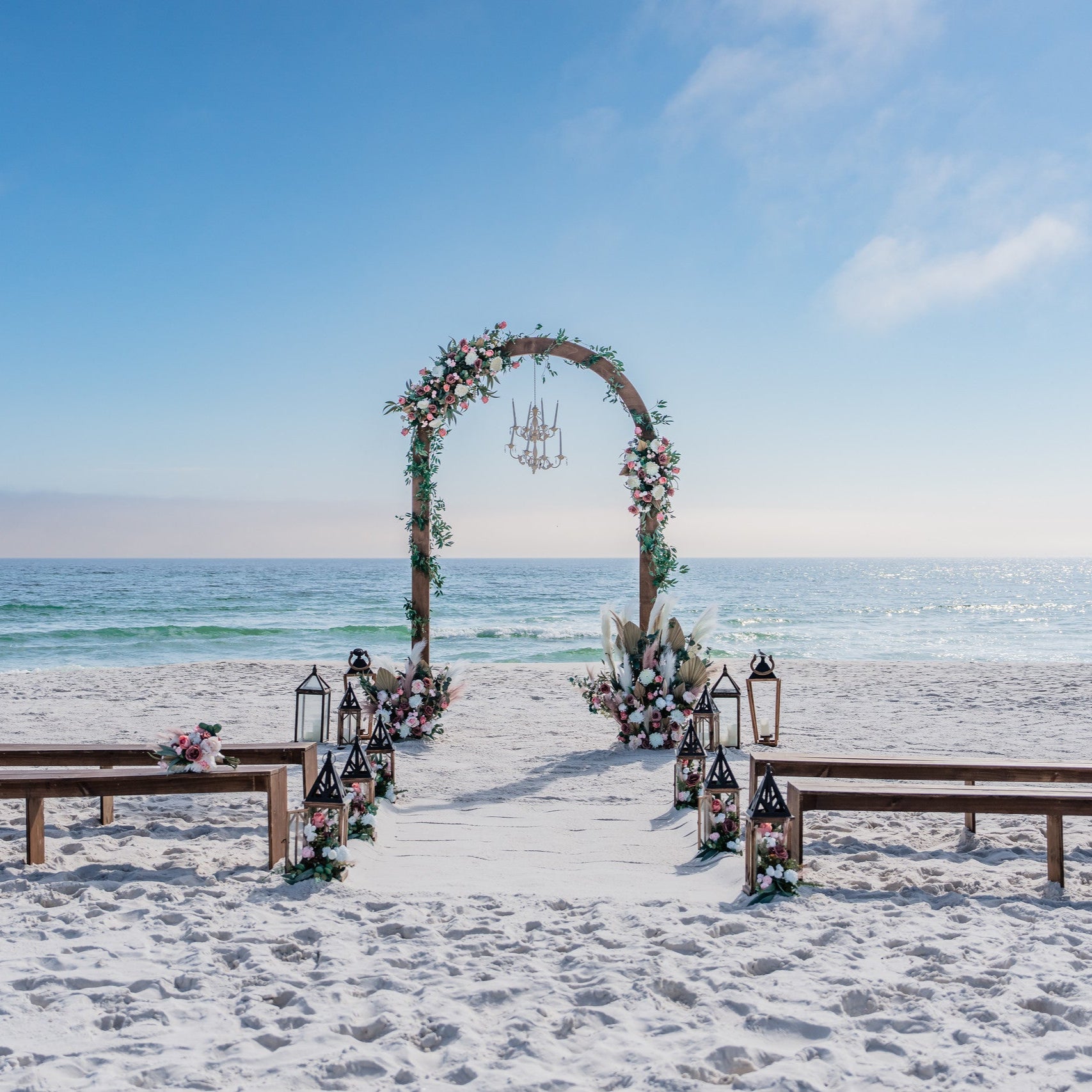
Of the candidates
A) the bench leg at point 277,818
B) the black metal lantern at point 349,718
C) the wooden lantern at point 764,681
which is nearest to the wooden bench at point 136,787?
the bench leg at point 277,818

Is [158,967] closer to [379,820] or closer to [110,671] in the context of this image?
[379,820]

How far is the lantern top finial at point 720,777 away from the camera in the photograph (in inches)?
153

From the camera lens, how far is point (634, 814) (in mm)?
4852

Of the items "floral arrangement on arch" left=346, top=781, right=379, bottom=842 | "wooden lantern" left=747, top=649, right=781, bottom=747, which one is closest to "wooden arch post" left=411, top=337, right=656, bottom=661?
"wooden lantern" left=747, top=649, right=781, bottom=747

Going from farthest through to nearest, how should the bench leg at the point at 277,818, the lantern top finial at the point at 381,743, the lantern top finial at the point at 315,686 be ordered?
the lantern top finial at the point at 315,686 → the lantern top finial at the point at 381,743 → the bench leg at the point at 277,818

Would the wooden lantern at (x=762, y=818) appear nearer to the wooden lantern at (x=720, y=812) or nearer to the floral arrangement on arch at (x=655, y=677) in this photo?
the wooden lantern at (x=720, y=812)

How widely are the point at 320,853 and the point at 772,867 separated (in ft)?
6.56

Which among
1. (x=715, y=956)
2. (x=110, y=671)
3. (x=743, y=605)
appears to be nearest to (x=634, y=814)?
(x=715, y=956)

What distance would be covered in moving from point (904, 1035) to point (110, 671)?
12.4m

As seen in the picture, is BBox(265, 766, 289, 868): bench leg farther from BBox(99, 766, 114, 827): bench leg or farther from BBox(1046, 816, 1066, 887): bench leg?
BBox(1046, 816, 1066, 887): bench leg

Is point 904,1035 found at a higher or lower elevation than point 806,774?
lower

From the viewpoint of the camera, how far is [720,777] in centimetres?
391

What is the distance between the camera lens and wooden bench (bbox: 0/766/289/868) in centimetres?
371

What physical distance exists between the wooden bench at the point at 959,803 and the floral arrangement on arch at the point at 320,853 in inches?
79.4
